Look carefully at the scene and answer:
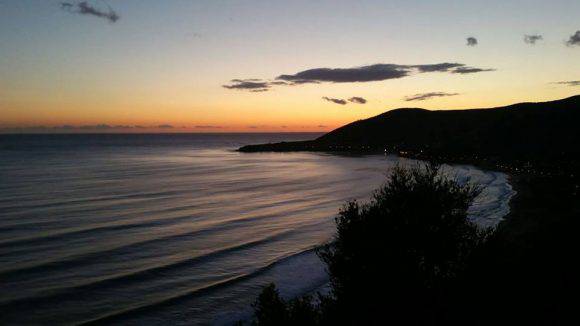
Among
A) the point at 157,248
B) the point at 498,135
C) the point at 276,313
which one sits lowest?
the point at 157,248

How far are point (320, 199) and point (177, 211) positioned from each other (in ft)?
60.1

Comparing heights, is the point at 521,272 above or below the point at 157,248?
above

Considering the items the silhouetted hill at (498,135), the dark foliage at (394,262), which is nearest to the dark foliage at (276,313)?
the dark foliage at (394,262)

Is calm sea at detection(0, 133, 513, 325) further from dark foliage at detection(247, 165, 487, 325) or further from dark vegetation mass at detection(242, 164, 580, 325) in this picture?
dark foliage at detection(247, 165, 487, 325)

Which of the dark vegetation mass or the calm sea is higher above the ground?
the dark vegetation mass

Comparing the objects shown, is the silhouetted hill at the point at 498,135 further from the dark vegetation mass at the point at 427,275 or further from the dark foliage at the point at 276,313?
the dark foliage at the point at 276,313

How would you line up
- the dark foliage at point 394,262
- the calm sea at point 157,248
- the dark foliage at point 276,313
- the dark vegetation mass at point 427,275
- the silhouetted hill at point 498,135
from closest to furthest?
1. the dark foliage at point 276,313
2. the dark vegetation mass at point 427,275
3. the dark foliage at point 394,262
4. the calm sea at point 157,248
5. the silhouetted hill at point 498,135

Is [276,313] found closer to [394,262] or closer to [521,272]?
[394,262]

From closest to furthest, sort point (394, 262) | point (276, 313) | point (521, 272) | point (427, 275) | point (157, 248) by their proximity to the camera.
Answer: point (276, 313)
point (394, 262)
point (427, 275)
point (521, 272)
point (157, 248)

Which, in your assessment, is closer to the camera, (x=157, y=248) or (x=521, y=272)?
(x=521, y=272)

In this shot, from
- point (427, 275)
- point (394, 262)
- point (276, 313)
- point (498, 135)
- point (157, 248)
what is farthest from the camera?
point (498, 135)

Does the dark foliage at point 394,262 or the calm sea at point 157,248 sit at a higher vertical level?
the dark foliage at point 394,262

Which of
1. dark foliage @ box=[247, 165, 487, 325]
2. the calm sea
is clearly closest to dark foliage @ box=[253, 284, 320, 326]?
dark foliage @ box=[247, 165, 487, 325]

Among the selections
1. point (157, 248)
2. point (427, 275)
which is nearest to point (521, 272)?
point (427, 275)
